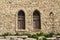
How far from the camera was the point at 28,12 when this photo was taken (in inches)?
728

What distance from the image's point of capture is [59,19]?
18.5m

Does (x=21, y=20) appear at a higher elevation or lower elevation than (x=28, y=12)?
lower

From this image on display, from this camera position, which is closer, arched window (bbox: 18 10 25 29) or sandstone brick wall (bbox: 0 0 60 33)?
sandstone brick wall (bbox: 0 0 60 33)

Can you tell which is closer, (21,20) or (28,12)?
(28,12)

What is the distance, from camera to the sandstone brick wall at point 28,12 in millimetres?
18234

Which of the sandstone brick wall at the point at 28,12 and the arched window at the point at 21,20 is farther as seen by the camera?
the arched window at the point at 21,20

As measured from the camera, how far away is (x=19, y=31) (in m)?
18.2

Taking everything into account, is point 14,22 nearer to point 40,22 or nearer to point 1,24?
point 1,24

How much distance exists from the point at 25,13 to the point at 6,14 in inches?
67.7

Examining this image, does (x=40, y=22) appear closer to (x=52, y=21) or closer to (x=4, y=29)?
(x=52, y=21)

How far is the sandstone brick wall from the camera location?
18.2 meters

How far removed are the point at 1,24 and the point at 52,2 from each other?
507 cm

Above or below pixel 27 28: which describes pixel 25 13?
above

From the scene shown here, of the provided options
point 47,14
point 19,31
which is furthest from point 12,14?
point 47,14
